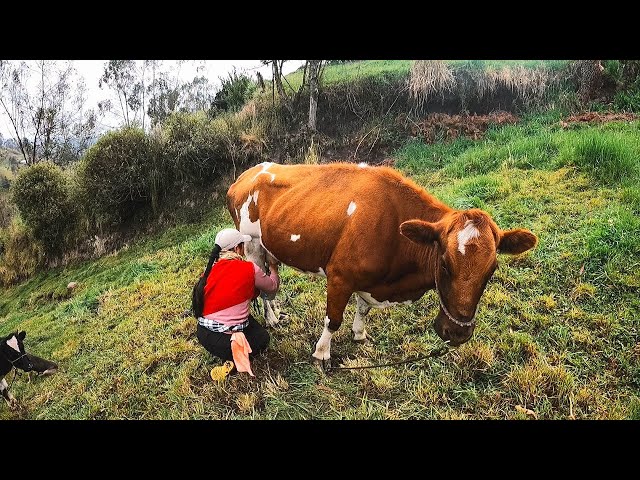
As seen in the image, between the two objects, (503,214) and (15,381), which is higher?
(503,214)

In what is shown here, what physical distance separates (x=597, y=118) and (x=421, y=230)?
7.91ft

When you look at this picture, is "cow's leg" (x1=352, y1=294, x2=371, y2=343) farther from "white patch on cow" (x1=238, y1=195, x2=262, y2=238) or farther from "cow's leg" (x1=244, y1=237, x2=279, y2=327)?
"white patch on cow" (x1=238, y1=195, x2=262, y2=238)

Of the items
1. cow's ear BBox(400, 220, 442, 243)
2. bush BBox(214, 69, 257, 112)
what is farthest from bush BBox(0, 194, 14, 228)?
cow's ear BBox(400, 220, 442, 243)

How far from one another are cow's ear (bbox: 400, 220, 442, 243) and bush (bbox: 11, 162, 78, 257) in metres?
3.35

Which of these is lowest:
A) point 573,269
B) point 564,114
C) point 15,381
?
point 15,381

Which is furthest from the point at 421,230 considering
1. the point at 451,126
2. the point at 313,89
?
the point at 313,89

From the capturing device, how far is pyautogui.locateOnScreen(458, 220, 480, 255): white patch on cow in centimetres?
200

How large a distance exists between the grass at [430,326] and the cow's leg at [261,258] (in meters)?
0.11

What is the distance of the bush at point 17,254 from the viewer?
379cm

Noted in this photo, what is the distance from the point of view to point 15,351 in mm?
2980
